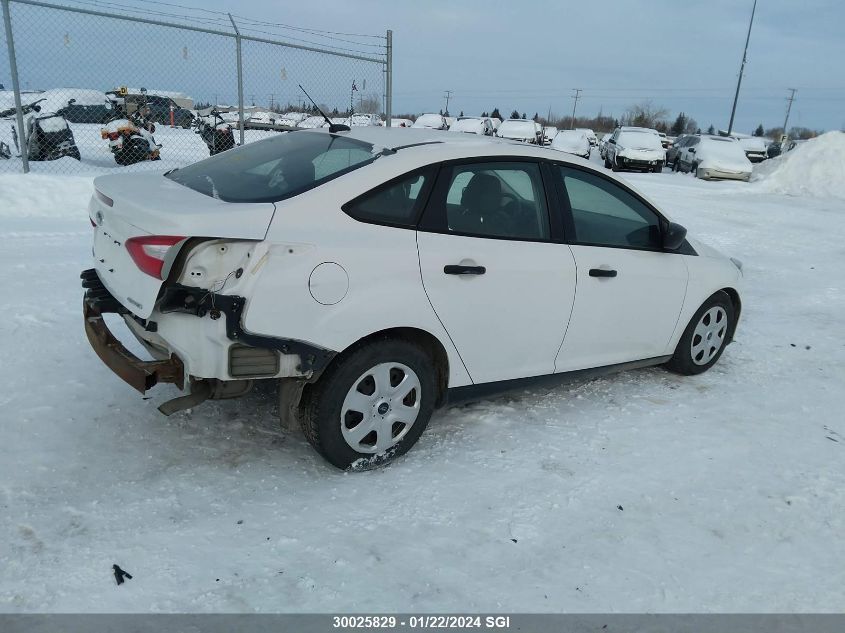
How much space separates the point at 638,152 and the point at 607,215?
20086 millimetres

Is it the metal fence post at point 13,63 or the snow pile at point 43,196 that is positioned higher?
the metal fence post at point 13,63

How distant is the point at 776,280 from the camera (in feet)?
26.2

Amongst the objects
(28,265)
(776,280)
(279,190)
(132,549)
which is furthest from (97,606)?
(776,280)

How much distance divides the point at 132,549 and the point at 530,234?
245 cm

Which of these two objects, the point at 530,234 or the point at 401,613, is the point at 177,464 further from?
the point at 530,234

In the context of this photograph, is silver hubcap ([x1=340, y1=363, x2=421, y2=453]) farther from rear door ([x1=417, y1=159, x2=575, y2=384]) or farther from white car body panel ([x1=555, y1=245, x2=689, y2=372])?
white car body panel ([x1=555, y1=245, x2=689, y2=372])

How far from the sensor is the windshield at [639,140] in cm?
2270

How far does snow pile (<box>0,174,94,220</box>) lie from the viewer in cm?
812

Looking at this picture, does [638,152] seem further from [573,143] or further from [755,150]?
[755,150]

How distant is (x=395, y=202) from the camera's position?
3176mm

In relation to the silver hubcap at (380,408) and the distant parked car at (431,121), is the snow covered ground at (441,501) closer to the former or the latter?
the silver hubcap at (380,408)
